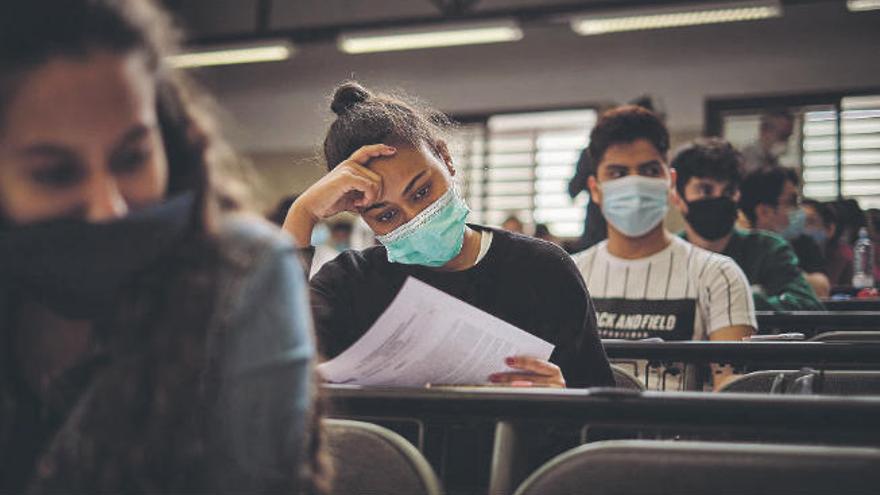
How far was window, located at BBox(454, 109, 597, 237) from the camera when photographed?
930cm

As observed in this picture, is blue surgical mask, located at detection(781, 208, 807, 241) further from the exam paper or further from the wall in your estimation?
the exam paper

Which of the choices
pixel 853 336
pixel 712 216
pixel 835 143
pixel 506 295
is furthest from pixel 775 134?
pixel 506 295

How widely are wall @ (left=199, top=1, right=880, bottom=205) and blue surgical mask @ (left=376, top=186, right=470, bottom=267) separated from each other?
19.3 ft

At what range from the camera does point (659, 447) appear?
39.1 inches

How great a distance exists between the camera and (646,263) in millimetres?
2846

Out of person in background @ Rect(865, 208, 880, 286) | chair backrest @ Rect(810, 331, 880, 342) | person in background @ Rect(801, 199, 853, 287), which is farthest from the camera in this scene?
person in background @ Rect(865, 208, 880, 286)

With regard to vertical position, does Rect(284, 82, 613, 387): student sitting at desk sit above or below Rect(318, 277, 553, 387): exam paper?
above

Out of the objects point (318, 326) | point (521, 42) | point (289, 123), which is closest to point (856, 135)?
point (521, 42)

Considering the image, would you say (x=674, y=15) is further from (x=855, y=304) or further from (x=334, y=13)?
(x=855, y=304)

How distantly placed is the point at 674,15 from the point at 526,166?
2612 mm

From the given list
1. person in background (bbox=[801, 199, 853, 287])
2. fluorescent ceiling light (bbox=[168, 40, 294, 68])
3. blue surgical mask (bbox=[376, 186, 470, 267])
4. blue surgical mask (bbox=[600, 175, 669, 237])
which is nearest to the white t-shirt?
blue surgical mask (bbox=[600, 175, 669, 237])

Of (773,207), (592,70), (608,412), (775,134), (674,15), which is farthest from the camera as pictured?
(592,70)

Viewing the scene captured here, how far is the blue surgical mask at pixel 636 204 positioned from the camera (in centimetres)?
294

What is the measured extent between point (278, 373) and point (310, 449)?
6.0 inches
